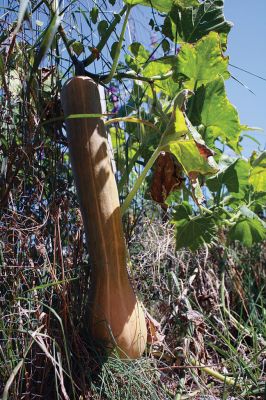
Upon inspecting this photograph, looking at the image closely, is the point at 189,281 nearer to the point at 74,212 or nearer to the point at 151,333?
the point at 151,333

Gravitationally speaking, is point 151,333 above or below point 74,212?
below

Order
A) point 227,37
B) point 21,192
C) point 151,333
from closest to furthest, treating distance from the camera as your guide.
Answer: point 21,192 < point 151,333 < point 227,37

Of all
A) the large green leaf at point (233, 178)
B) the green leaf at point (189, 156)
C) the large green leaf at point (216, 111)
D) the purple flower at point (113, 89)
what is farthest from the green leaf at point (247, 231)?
the purple flower at point (113, 89)

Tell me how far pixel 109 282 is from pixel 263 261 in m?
1.04

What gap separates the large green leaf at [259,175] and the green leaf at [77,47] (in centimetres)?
56

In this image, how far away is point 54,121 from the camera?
1135 mm

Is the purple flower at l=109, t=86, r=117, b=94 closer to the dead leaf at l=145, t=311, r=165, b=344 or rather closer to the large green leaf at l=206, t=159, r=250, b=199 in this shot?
the large green leaf at l=206, t=159, r=250, b=199

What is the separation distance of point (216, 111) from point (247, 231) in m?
0.37

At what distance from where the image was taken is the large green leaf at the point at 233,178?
4.37 ft

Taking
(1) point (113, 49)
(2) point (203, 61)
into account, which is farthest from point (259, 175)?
(1) point (113, 49)

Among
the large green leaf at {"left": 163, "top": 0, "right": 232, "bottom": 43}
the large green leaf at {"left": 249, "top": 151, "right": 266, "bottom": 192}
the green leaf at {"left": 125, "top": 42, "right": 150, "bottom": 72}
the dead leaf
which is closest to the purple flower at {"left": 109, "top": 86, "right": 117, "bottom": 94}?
the green leaf at {"left": 125, "top": 42, "right": 150, "bottom": 72}

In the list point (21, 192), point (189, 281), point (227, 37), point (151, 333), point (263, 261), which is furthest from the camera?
point (263, 261)

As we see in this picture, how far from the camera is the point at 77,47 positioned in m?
1.20

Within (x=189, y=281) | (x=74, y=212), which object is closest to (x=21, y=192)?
(x=74, y=212)
